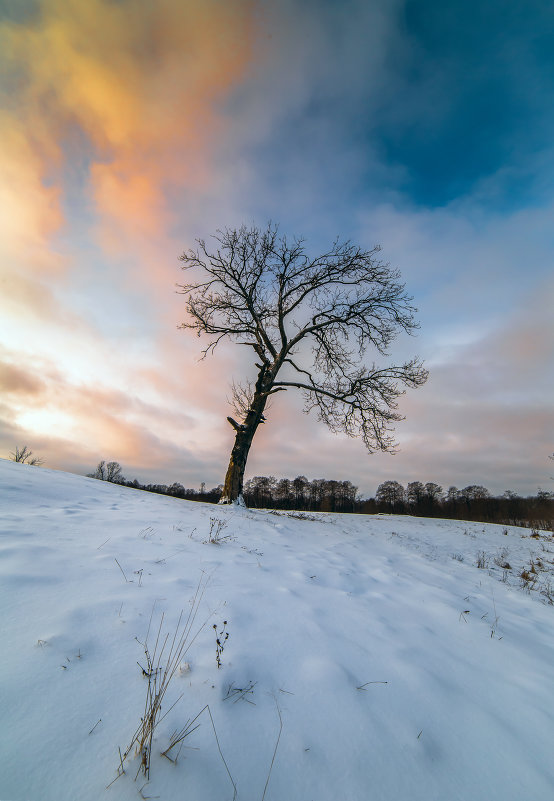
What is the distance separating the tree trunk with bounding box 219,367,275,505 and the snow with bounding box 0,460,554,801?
6240 mm

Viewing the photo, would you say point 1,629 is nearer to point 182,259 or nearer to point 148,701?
point 148,701

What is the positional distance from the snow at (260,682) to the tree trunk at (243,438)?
624 cm

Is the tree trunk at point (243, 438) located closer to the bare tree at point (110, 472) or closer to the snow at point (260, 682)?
the snow at point (260, 682)

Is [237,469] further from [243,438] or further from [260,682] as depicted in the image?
[260,682]

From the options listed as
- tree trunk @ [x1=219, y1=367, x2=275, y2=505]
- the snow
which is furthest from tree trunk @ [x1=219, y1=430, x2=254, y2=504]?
the snow

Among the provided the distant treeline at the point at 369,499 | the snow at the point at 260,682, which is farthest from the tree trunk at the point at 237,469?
the distant treeline at the point at 369,499

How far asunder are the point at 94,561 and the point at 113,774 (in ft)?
6.59

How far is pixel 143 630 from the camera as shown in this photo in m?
2.00

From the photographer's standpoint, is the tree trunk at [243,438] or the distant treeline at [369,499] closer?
the tree trunk at [243,438]

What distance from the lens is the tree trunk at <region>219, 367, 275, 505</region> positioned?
32.6ft

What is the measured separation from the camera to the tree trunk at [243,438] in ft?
32.6

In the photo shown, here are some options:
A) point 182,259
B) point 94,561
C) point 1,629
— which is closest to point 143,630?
point 1,629

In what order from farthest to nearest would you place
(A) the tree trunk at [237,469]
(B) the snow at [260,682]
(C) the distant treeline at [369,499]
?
1. (C) the distant treeline at [369,499]
2. (A) the tree trunk at [237,469]
3. (B) the snow at [260,682]

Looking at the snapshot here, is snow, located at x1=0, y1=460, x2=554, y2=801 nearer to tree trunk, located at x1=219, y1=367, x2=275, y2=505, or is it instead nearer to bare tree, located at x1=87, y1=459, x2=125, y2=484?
tree trunk, located at x1=219, y1=367, x2=275, y2=505
